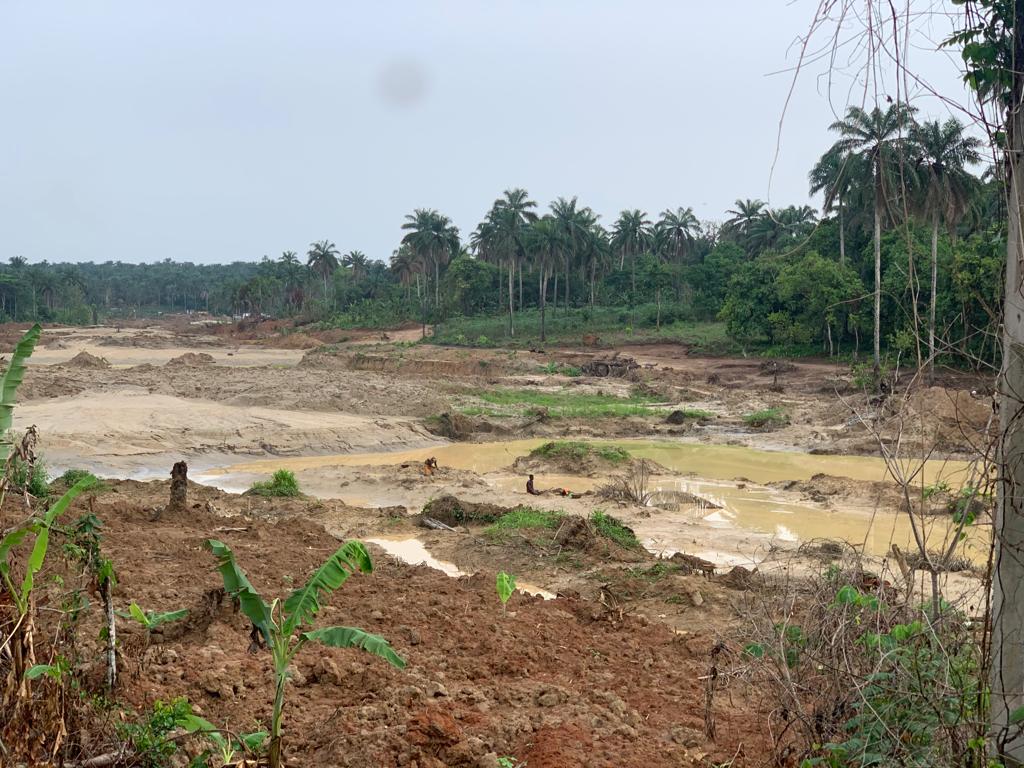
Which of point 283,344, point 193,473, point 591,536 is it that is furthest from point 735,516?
point 283,344

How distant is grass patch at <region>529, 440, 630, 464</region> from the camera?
22.6 m

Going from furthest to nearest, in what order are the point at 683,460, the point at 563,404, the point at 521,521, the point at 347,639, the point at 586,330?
the point at 586,330 → the point at 563,404 → the point at 683,460 → the point at 521,521 → the point at 347,639

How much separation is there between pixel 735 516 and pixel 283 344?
A: 60.2 meters

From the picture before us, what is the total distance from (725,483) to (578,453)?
3992 mm

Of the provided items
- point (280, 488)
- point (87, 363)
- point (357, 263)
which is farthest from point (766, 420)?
point (357, 263)

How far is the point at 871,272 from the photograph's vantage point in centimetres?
4766

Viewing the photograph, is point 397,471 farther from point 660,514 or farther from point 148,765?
point 148,765

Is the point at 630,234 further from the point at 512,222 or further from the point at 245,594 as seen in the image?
the point at 245,594

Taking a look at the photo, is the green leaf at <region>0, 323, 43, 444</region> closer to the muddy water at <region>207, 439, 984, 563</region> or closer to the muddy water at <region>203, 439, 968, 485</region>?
the muddy water at <region>207, 439, 984, 563</region>

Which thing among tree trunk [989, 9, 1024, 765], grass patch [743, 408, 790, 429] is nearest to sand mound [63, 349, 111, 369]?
grass patch [743, 408, 790, 429]

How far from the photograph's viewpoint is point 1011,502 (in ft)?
9.98

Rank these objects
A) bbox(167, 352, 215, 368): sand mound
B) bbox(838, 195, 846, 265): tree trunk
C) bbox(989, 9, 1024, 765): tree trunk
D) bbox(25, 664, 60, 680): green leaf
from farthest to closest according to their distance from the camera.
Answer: bbox(167, 352, 215, 368): sand mound, bbox(838, 195, 846, 265): tree trunk, bbox(25, 664, 60, 680): green leaf, bbox(989, 9, 1024, 765): tree trunk

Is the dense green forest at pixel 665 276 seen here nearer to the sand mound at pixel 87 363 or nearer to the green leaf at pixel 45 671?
the green leaf at pixel 45 671

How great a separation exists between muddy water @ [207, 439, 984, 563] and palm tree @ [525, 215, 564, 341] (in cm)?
3481
